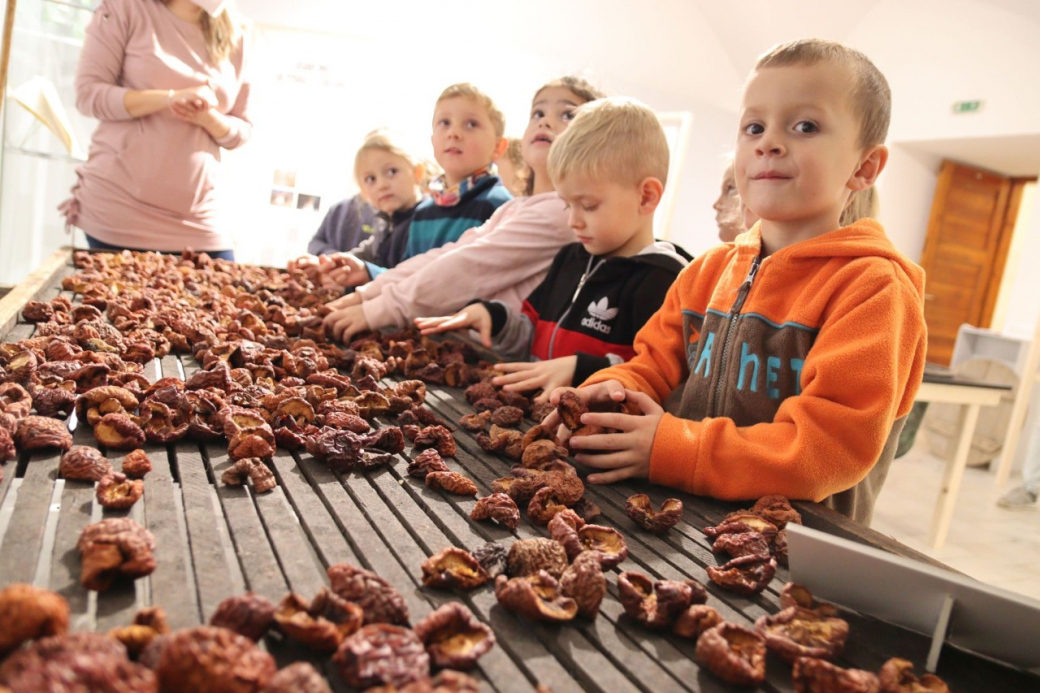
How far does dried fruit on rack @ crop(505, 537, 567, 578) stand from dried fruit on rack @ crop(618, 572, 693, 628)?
83mm

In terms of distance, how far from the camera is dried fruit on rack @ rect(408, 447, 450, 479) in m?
1.12

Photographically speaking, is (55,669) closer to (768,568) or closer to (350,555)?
(350,555)

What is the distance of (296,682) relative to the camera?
578mm

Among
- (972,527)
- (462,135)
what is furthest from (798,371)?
(972,527)

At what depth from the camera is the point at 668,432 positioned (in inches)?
47.9

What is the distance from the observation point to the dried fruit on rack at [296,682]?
0.57m

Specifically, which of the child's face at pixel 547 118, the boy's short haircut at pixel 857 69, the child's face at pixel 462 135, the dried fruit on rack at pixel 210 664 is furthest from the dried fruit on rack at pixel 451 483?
the child's face at pixel 462 135

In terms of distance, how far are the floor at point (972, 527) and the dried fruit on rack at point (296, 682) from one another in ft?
12.1

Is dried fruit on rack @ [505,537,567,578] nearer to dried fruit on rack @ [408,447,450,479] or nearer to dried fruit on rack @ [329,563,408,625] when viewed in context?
dried fruit on rack @ [329,563,408,625]

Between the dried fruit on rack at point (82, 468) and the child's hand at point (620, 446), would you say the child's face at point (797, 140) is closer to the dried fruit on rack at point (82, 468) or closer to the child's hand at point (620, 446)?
the child's hand at point (620, 446)

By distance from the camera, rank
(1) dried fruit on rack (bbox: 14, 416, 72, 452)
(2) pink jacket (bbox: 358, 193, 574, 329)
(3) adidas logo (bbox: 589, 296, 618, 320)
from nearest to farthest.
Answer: (1) dried fruit on rack (bbox: 14, 416, 72, 452)
(3) adidas logo (bbox: 589, 296, 618, 320)
(2) pink jacket (bbox: 358, 193, 574, 329)

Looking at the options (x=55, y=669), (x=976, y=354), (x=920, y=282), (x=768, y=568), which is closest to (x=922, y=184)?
(x=976, y=354)

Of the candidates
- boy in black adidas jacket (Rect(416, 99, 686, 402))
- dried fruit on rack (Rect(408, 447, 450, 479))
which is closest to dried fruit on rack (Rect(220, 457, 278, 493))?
dried fruit on rack (Rect(408, 447, 450, 479))

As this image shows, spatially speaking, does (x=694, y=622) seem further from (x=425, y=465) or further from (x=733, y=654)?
(x=425, y=465)
